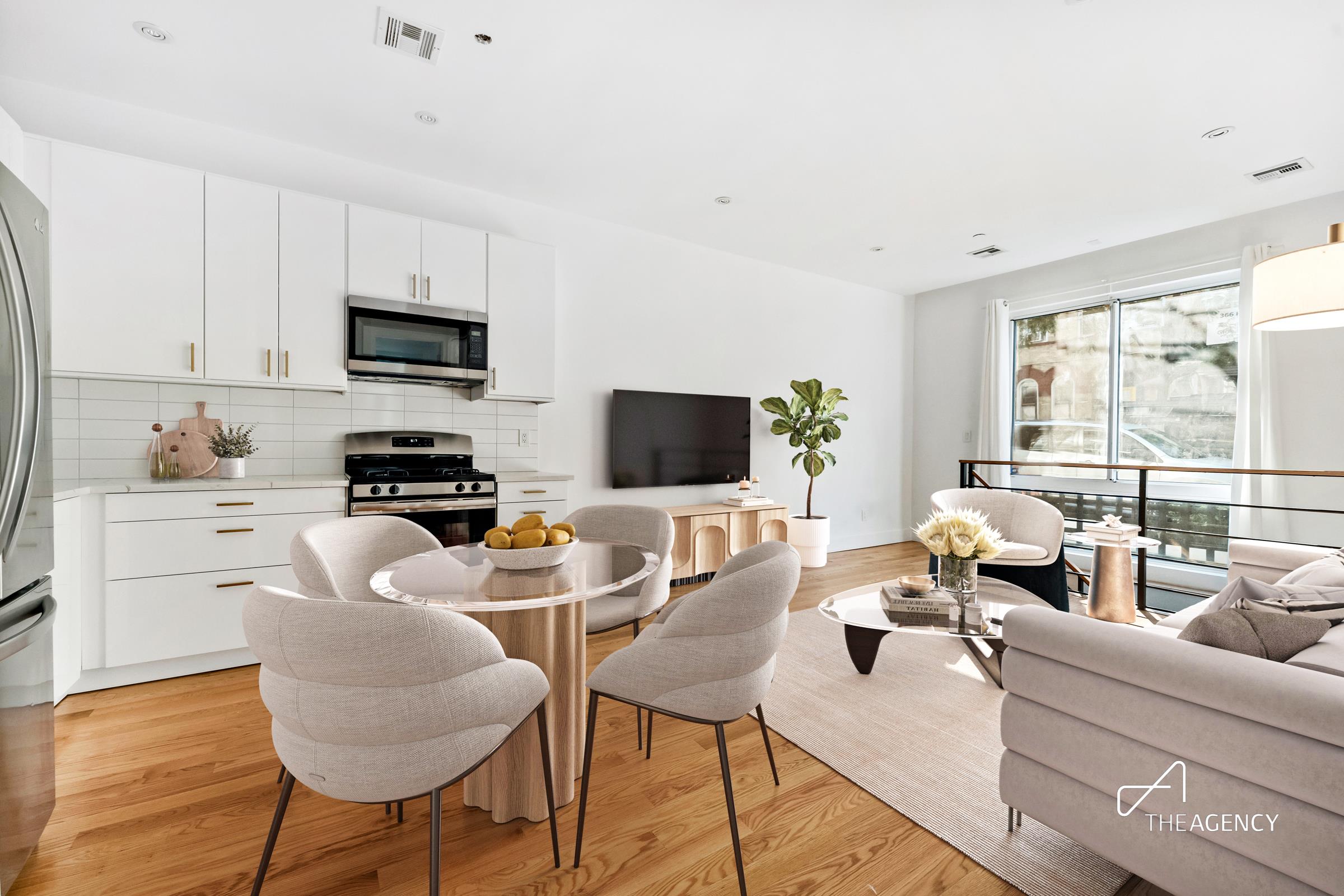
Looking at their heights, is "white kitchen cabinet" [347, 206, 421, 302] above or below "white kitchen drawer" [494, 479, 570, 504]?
above

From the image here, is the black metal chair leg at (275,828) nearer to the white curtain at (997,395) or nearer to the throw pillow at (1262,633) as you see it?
the throw pillow at (1262,633)

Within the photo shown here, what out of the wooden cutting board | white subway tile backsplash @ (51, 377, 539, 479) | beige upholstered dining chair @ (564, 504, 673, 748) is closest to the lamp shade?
beige upholstered dining chair @ (564, 504, 673, 748)

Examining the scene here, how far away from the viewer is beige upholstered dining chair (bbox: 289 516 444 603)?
78.7 inches

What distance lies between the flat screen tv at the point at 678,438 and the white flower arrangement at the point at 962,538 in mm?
2591

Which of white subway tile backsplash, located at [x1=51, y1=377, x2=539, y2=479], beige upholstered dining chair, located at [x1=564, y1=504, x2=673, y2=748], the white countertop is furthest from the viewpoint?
white subway tile backsplash, located at [x1=51, y1=377, x2=539, y2=479]

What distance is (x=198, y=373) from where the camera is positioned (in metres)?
2.89

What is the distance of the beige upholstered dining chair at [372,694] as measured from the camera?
3.63 ft

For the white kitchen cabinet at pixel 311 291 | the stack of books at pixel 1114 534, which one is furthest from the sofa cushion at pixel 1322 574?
the white kitchen cabinet at pixel 311 291

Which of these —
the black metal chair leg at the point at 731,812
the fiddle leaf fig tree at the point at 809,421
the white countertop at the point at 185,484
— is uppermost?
the fiddle leaf fig tree at the point at 809,421

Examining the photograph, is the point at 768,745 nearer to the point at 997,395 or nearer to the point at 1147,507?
the point at 1147,507

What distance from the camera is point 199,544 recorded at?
2.72 m

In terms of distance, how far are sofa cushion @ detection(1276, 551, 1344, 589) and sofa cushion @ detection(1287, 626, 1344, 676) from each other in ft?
2.03

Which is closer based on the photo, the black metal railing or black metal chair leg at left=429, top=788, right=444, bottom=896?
black metal chair leg at left=429, top=788, right=444, bottom=896

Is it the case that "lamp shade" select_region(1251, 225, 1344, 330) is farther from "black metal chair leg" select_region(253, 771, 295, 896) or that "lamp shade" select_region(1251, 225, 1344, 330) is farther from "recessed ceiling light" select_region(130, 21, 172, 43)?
"recessed ceiling light" select_region(130, 21, 172, 43)
